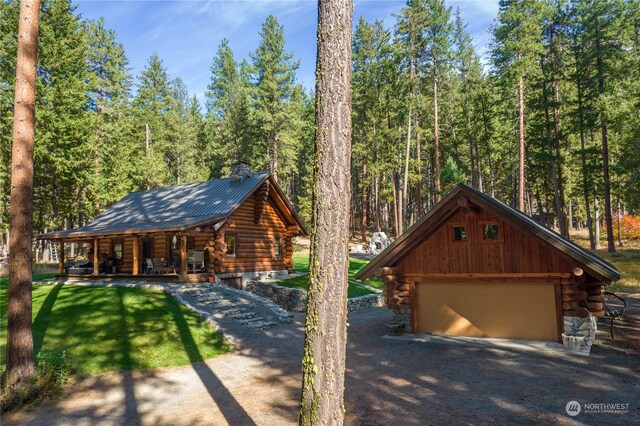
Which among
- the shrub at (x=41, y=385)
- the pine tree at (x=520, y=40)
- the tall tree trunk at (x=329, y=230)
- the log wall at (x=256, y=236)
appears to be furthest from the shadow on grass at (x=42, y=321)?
the pine tree at (x=520, y=40)

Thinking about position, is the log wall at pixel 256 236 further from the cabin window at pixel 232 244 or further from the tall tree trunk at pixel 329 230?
the tall tree trunk at pixel 329 230

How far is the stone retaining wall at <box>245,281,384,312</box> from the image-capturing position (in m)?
18.9

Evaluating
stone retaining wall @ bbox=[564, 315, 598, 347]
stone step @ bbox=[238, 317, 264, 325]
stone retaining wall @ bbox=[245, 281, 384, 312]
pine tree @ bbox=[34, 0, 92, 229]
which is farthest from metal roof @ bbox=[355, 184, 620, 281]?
pine tree @ bbox=[34, 0, 92, 229]

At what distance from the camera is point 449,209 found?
42.1 feet

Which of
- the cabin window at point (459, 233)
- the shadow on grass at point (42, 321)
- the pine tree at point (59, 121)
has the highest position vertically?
the pine tree at point (59, 121)

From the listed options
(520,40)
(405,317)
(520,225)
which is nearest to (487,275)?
(520,225)

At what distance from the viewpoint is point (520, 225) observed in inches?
454

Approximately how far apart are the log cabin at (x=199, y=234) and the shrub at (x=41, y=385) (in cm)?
912

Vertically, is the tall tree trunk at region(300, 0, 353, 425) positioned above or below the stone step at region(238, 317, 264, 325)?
above

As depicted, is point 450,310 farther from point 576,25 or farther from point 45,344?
point 576,25

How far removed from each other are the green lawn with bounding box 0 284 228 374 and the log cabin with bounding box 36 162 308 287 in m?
4.39

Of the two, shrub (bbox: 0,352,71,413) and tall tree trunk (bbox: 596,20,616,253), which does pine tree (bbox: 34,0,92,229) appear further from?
tall tree trunk (bbox: 596,20,616,253)

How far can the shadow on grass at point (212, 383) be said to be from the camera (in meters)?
7.04

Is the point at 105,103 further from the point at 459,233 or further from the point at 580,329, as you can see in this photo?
the point at 580,329
